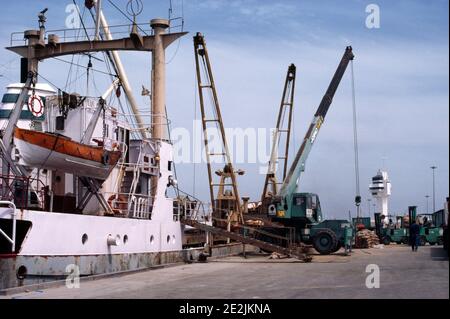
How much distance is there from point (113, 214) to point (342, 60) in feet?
82.6

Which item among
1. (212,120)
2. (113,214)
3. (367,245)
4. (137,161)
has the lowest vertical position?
(367,245)

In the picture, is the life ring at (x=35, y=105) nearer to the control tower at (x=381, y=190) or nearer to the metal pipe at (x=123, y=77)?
the metal pipe at (x=123, y=77)

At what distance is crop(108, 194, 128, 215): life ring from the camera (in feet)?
72.3

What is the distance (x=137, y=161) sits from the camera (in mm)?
24141

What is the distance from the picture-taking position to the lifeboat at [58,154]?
1756 centimetres

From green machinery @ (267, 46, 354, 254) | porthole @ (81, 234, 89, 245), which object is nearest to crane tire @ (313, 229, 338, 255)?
green machinery @ (267, 46, 354, 254)

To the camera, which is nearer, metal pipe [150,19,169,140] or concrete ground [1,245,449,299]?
concrete ground [1,245,449,299]

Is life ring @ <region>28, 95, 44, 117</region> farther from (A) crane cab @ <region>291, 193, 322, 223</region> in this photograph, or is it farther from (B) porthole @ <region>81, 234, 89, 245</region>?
(A) crane cab @ <region>291, 193, 322, 223</region>

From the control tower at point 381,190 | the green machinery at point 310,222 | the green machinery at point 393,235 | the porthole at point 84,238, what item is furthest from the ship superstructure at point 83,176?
the control tower at point 381,190

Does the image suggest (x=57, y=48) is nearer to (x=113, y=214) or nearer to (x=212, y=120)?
(x=113, y=214)

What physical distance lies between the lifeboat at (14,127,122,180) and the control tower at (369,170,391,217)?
57.7 m

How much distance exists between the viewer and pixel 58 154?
18.2 m

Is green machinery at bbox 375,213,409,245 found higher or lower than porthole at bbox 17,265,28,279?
lower
